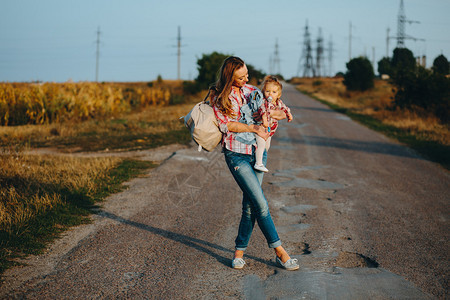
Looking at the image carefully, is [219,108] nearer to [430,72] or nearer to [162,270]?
[162,270]

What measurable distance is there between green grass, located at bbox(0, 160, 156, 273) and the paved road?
0.64 ft

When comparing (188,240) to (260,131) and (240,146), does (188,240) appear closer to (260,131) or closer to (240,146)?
(240,146)

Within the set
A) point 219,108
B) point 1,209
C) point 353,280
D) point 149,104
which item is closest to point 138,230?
point 1,209

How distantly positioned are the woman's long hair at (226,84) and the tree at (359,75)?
44393 millimetres

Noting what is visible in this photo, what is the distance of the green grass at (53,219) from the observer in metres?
4.27

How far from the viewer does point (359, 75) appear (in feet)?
148

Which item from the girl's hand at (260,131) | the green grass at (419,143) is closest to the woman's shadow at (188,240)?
the girl's hand at (260,131)

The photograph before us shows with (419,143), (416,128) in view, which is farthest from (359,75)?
(419,143)

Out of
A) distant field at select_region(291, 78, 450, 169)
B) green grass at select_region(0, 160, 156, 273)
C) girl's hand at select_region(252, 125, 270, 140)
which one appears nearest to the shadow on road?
distant field at select_region(291, 78, 450, 169)

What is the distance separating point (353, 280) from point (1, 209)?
434 centimetres

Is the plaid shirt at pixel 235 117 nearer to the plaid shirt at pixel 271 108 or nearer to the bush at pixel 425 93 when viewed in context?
the plaid shirt at pixel 271 108

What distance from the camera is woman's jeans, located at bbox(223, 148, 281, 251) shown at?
148 inches

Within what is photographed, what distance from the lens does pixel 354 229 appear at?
Result: 526 centimetres

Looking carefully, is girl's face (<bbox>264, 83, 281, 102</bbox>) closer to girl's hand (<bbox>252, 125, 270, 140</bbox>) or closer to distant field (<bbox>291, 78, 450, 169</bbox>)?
girl's hand (<bbox>252, 125, 270, 140</bbox>)
